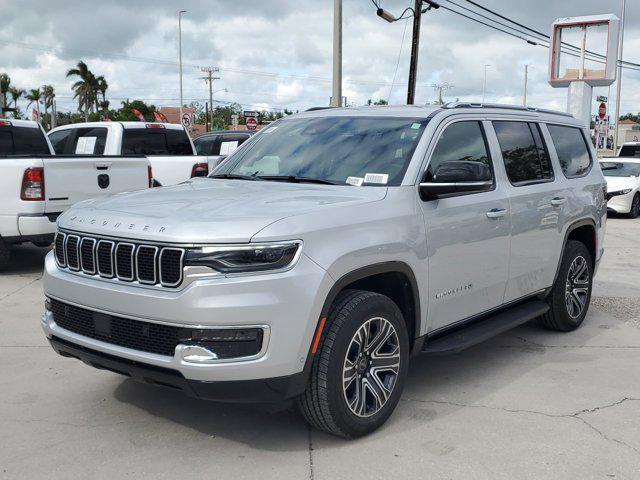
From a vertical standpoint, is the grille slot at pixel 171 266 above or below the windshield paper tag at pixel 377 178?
below

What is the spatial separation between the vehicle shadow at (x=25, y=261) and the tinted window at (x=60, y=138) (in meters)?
1.97

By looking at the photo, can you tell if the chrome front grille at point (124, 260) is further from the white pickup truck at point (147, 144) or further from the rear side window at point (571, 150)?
the white pickup truck at point (147, 144)

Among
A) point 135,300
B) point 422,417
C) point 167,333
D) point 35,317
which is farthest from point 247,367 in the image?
point 35,317

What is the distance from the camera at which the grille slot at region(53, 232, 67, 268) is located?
411 centimetres

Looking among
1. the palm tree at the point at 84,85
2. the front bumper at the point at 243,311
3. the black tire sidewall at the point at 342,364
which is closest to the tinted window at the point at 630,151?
the black tire sidewall at the point at 342,364

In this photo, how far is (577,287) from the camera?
21.2 feet

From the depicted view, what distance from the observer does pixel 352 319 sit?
12.4 feet

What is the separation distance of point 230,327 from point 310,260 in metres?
0.51

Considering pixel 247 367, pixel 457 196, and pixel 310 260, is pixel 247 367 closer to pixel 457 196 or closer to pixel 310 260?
pixel 310 260

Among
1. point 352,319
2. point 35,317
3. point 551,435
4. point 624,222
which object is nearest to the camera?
point 352,319

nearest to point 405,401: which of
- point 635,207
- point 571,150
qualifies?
point 571,150

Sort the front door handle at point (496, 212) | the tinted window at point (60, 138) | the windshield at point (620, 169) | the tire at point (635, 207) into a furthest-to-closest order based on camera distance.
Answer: the windshield at point (620, 169) < the tire at point (635, 207) < the tinted window at point (60, 138) < the front door handle at point (496, 212)

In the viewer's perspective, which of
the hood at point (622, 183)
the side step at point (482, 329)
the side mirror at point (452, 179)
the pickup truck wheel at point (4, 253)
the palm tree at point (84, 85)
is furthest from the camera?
the palm tree at point (84, 85)

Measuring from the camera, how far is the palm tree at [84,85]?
76938 millimetres
